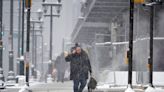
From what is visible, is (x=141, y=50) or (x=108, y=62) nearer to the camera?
(x=141, y=50)

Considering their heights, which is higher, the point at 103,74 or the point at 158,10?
the point at 158,10

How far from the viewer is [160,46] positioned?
27.4 meters

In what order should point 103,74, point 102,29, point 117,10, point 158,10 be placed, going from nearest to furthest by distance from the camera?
1. point 158,10
2. point 103,74
3. point 117,10
4. point 102,29

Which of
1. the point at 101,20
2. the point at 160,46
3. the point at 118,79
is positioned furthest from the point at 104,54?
the point at 101,20

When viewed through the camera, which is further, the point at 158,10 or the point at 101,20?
the point at 101,20

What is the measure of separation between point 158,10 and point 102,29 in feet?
81.9

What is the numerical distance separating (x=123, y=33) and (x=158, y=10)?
8.16 metres

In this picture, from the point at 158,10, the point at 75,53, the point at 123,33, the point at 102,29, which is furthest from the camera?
the point at 102,29

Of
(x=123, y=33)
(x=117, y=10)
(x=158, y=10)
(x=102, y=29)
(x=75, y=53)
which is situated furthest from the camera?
(x=102, y=29)

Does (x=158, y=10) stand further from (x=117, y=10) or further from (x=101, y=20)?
(x=101, y=20)

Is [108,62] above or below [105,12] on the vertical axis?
below

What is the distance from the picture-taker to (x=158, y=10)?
2884 cm

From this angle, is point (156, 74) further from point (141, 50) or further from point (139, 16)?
point (139, 16)

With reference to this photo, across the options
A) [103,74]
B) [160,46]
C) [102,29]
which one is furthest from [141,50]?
[102,29]
